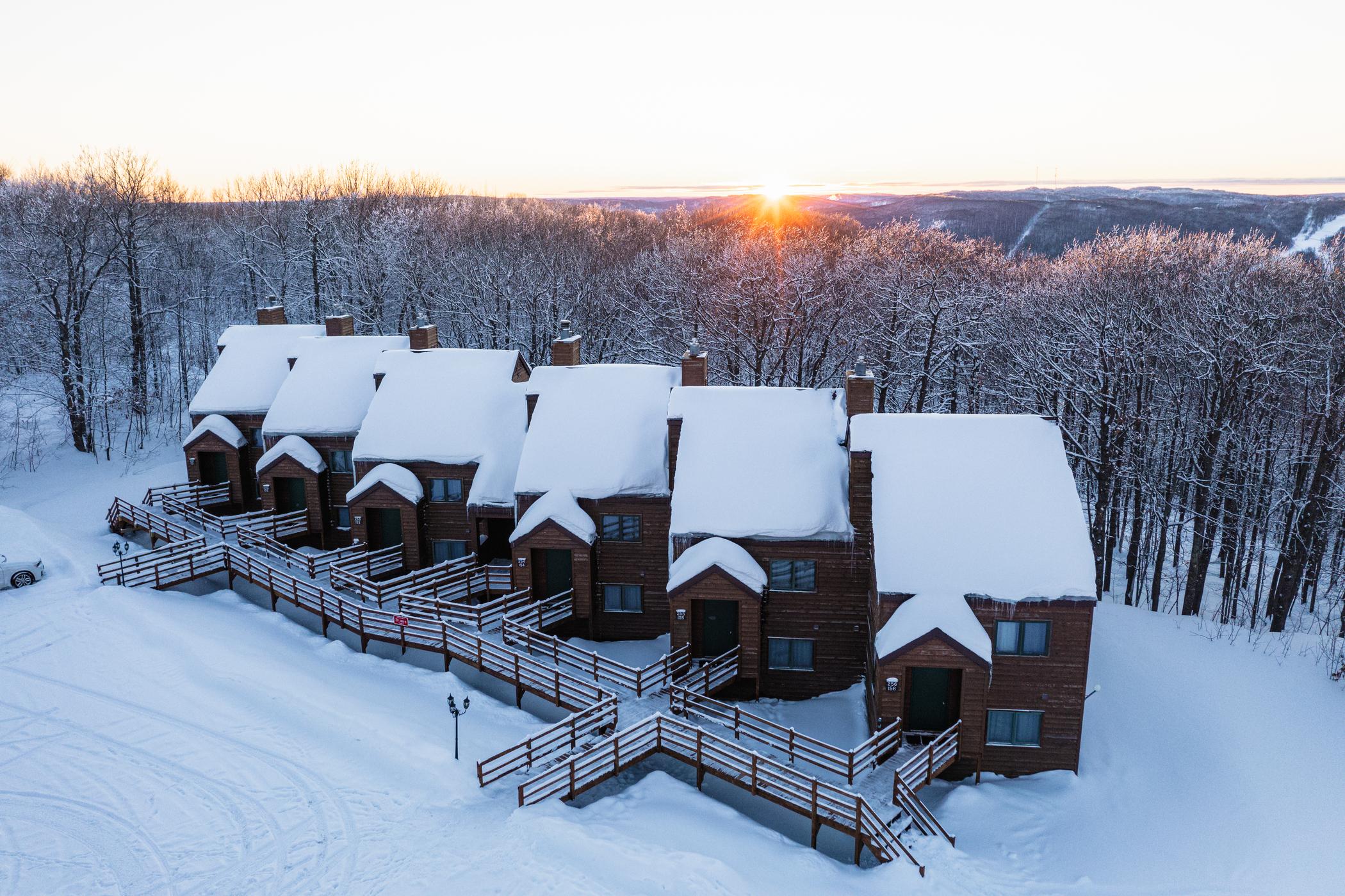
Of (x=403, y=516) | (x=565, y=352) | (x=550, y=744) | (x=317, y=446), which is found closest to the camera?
(x=550, y=744)

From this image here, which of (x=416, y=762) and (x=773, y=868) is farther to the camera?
(x=416, y=762)

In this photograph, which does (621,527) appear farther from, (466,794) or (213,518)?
(213,518)

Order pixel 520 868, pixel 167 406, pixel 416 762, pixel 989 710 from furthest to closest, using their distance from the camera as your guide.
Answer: pixel 167 406 → pixel 989 710 → pixel 416 762 → pixel 520 868

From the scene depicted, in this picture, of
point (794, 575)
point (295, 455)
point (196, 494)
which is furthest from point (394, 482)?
point (794, 575)

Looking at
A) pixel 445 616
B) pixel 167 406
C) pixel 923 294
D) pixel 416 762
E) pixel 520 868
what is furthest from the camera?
pixel 167 406

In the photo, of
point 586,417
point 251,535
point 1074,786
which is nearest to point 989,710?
point 1074,786

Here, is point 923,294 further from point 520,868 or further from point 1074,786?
point 520,868
